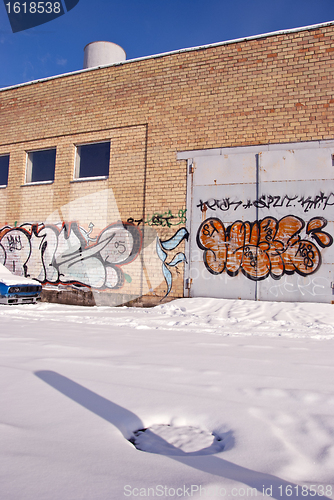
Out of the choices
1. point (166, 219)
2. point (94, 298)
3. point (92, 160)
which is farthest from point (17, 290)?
point (92, 160)

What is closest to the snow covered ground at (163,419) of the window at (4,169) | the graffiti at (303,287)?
the graffiti at (303,287)

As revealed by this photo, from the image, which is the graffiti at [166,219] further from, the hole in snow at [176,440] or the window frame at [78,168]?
the hole in snow at [176,440]

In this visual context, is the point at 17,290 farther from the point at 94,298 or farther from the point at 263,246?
the point at 263,246

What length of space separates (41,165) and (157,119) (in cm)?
415

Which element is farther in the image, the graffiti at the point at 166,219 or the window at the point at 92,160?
the window at the point at 92,160

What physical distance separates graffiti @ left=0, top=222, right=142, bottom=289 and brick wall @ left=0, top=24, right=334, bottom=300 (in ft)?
0.92

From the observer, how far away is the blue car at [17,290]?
689cm

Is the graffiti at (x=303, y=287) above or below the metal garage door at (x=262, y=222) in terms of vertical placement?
below

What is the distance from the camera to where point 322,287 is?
21.5ft

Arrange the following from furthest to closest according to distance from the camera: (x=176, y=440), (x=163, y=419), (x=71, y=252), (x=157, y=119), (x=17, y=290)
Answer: (x=71, y=252) < (x=157, y=119) < (x=17, y=290) < (x=163, y=419) < (x=176, y=440)

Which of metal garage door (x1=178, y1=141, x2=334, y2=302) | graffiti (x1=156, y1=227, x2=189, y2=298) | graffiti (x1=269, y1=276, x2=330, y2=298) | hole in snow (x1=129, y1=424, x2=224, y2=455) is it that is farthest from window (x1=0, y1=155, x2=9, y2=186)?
hole in snow (x1=129, y1=424, x2=224, y2=455)

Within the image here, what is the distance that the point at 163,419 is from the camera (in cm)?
162

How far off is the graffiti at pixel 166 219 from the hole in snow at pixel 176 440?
20.5ft

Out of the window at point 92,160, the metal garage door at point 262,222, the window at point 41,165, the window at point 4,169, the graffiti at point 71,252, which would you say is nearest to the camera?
the metal garage door at point 262,222
